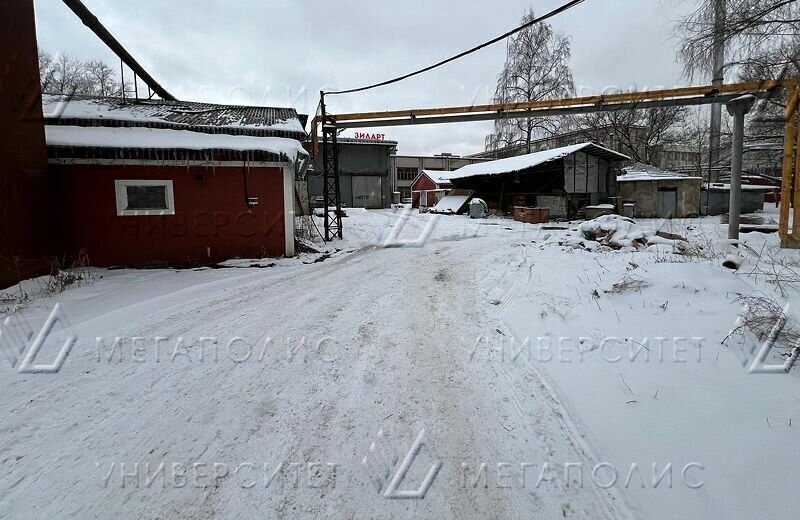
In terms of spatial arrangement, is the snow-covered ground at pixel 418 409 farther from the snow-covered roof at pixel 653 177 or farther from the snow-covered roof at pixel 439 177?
the snow-covered roof at pixel 439 177

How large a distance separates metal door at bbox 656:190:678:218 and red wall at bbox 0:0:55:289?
26902mm

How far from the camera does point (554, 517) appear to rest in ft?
6.98

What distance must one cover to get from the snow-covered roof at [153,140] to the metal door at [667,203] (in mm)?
21726

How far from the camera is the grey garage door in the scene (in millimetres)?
35719

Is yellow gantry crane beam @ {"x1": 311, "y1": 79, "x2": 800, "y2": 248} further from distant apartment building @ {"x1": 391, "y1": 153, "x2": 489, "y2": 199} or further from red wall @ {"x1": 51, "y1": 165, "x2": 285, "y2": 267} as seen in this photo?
distant apartment building @ {"x1": 391, "y1": 153, "x2": 489, "y2": 199}

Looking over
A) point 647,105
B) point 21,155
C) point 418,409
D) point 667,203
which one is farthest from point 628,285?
point 667,203

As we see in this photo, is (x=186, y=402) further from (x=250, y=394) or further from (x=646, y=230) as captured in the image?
(x=646, y=230)

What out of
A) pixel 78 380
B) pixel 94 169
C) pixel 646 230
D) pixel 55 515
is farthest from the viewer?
pixel 646 230

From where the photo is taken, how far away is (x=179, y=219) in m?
9.30

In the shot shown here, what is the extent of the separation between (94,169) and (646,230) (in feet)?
44.2

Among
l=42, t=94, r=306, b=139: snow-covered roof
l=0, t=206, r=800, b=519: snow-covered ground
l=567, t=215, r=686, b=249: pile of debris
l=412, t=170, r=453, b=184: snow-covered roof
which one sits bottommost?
l=0, t=206, r=800, b=519: snow-covered ground

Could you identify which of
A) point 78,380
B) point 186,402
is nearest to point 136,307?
point 78,380

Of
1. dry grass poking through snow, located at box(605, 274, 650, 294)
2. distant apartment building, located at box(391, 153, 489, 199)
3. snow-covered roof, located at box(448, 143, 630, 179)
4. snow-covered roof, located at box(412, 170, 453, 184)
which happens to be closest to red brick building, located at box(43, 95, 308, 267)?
dry grass poking through snow, located at box(605, 274, 650, 294)

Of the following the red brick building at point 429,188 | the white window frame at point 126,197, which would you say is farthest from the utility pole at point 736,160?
the red brick building at point 429,188
